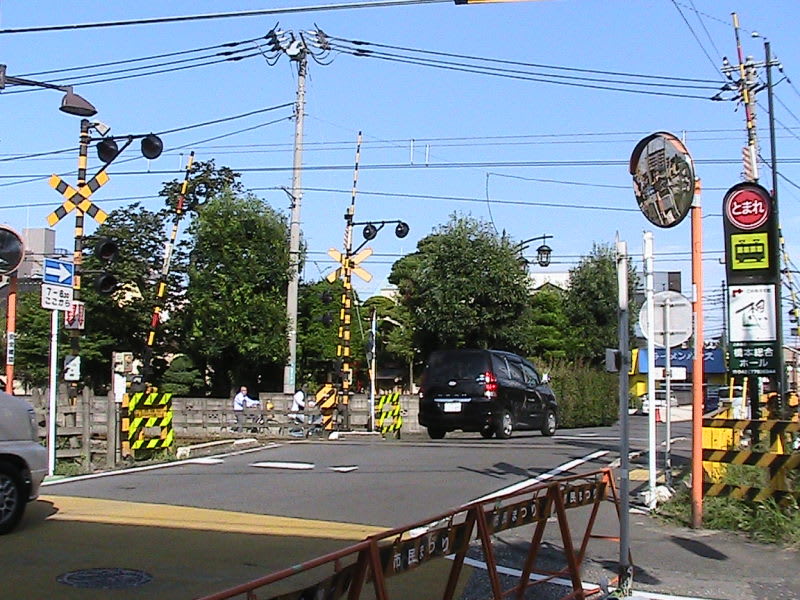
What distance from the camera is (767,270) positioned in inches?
475

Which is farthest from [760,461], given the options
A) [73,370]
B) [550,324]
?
[550,324]

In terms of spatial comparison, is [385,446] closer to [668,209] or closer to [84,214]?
[84,214]

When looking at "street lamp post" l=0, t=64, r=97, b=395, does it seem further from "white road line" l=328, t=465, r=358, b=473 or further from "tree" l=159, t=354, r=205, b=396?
"tree" l=159, t=354, r=205, b=396

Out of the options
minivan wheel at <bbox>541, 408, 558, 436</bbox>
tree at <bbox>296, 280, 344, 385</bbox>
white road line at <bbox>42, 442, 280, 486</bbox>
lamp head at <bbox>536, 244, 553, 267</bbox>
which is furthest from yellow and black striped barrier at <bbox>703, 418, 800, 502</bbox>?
tree at <bbox>296, 280, 344, 385</bbox>

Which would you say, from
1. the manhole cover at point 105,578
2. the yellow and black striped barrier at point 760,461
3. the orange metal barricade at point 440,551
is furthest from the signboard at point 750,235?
the manhole cover at point 105,578

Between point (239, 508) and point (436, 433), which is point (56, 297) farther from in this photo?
Answer: point (436, 433)

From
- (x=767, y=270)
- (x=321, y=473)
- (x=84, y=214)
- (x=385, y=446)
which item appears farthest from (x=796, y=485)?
(x=84, y=214)

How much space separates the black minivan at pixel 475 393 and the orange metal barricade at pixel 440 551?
472 inches

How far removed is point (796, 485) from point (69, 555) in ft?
23.8

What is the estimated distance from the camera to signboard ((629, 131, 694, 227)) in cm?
897

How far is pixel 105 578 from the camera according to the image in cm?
720

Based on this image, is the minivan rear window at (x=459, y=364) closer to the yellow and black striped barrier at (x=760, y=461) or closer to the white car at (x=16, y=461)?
the yellow and black striped barrier at (x=760, y=461)

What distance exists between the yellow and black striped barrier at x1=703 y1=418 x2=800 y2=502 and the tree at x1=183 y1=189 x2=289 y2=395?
27164mm

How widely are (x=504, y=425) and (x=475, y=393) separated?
103cm
